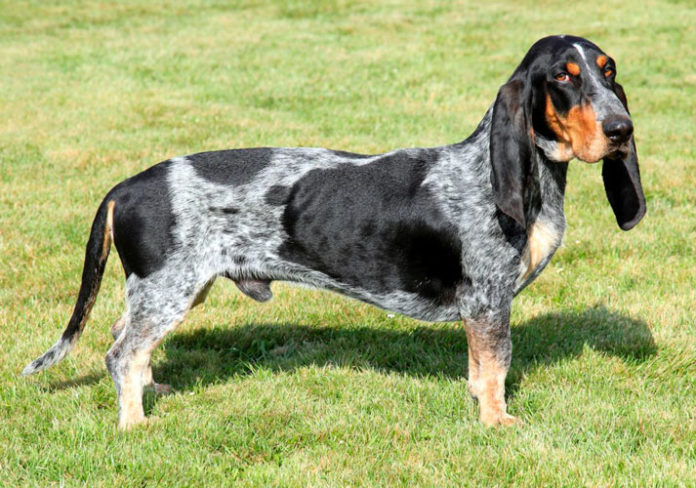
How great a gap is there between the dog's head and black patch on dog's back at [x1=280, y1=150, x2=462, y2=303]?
0.53 metres

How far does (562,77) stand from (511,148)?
1.49ft

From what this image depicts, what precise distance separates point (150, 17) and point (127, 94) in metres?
9.62

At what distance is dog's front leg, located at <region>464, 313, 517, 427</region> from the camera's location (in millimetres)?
4672

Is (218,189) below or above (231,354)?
above

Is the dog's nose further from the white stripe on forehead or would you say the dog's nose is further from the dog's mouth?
the white stripe on forehead

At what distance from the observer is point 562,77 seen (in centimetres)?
424

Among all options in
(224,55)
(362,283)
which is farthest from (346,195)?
(224,55)

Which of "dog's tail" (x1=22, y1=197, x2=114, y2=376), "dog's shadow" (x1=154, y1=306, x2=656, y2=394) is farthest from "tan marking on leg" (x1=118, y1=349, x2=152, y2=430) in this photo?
"dog's shadow" (x1=154, y1=306, x2=656, y2=394)

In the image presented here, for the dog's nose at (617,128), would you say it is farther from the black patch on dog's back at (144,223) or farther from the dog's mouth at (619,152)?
the black patch on dog's back at (144,223)

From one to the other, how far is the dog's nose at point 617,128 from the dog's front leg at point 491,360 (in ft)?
3.97

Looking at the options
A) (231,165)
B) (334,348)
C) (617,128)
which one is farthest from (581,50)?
(334,348)

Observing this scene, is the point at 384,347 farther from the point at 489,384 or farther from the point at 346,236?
the point at 346,236

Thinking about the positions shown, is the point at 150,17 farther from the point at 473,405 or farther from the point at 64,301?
the point at 473,405

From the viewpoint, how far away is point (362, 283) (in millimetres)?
4855
